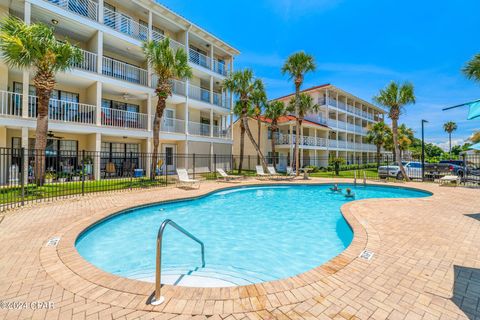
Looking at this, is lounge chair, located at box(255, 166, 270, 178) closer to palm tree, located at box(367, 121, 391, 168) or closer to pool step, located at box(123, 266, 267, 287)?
pool step, located at box(123, 266, 267, 287)

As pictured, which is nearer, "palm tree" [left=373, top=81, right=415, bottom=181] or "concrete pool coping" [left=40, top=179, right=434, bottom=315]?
"concrete pool coping" [left=40, top=179, right=434, bottom=315]

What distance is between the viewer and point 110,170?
15.7 metres

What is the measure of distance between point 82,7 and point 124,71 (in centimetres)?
436

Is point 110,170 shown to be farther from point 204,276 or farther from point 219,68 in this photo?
point 219,68

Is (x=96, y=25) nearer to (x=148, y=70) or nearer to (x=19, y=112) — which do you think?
(x=148, y=70)

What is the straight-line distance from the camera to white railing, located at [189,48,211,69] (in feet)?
71.6

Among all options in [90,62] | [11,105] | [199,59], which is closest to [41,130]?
[11,105]

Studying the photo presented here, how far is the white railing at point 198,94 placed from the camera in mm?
21203

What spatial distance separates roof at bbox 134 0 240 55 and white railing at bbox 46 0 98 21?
3141mm

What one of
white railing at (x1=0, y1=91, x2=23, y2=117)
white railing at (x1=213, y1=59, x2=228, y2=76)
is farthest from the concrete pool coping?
white railing at (x1=213, y1=59, x2=228, y2=76)

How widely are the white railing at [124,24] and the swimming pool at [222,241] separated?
47.4ft

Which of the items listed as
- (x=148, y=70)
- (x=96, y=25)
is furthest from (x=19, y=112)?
(x=148, y=70)

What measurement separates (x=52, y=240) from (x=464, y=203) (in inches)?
536

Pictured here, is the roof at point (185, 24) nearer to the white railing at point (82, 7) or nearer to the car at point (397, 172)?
the white railing at point (82, 7)
